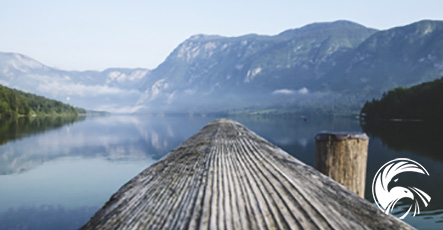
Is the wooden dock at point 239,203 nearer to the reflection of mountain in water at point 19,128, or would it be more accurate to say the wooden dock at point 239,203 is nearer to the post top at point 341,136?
the post top at point 341,136

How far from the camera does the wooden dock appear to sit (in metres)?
1.61

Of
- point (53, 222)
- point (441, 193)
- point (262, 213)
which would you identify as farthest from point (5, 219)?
point (441, 193)

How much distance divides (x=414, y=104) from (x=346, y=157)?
93.7 metres

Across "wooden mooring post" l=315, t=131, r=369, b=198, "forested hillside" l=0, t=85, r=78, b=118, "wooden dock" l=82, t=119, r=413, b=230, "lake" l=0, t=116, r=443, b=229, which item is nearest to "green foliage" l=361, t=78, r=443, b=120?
"lake" l=0, t=116, r=443, b=229

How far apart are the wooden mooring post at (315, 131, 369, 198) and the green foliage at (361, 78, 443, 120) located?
86.1 m

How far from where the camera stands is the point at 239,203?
71.4 inches

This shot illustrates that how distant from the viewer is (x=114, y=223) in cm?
181

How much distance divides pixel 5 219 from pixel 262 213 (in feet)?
42.0

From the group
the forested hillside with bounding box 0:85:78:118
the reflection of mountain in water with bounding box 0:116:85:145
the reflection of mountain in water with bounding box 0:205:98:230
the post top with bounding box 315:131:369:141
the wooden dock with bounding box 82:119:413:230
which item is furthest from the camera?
the forested hillside with bounding box 0:85:78:118

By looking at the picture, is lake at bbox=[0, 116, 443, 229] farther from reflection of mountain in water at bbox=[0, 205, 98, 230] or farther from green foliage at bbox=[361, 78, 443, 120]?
green foliage at bbox=[361, 78, 443, 120]

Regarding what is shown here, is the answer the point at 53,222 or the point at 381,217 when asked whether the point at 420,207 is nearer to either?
the point at 381,217

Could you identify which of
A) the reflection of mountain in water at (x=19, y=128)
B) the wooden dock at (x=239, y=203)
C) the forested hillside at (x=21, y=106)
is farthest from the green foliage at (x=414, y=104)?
the forested hillside at (x=21, y=106)

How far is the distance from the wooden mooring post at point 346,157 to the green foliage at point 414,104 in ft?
283

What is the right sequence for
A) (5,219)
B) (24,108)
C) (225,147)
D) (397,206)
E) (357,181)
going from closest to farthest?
1. (357,181)
2. (225,147)
3. (5,219)
4. (397,206)
5. (24,108)
